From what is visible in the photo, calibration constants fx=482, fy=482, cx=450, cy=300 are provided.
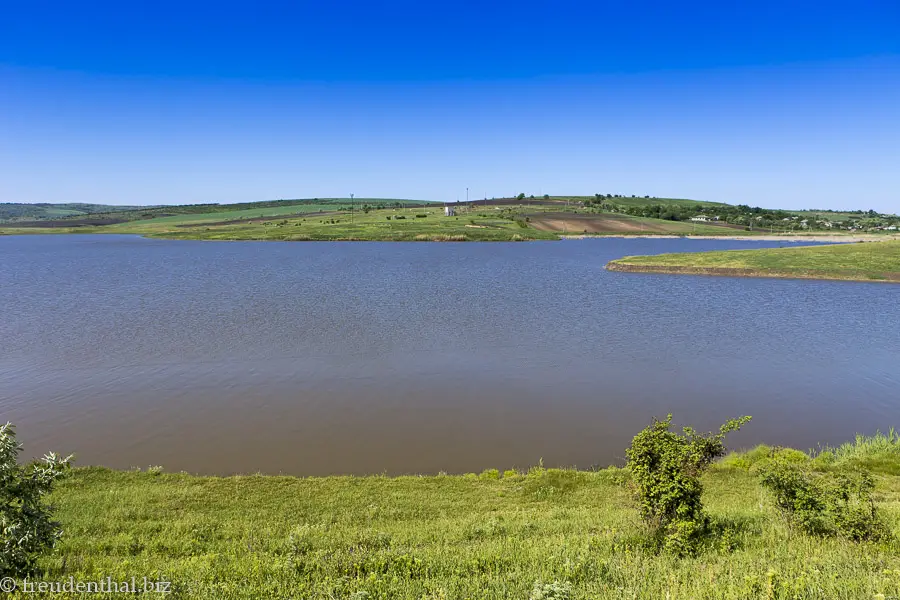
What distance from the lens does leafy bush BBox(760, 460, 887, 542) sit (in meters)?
12.0

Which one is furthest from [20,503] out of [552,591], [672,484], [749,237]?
[749,237]

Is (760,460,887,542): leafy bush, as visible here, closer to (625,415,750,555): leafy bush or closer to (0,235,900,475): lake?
(625,415,750,555): leafy bush

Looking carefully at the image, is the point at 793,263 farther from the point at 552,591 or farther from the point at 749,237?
the point at 749,237

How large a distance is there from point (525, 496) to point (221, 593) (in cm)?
1199

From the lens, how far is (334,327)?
46094mm

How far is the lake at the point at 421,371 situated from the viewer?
24109mm

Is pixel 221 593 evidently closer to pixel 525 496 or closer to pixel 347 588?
pixel 347 588

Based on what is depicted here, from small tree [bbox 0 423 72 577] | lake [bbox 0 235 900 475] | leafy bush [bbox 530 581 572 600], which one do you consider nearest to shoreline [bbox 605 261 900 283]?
lake [bbox 0 235 900 475]

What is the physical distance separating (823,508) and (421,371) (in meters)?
24.5

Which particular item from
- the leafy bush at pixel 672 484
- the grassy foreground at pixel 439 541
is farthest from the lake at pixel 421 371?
the leafy bush at pixel 672 484

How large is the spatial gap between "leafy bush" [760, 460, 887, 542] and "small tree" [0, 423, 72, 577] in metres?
16.6

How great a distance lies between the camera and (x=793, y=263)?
285 feet

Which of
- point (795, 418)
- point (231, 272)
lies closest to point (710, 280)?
point (795, 418)

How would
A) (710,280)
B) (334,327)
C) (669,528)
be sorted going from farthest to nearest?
(710,280), (334,327), (669,528)
